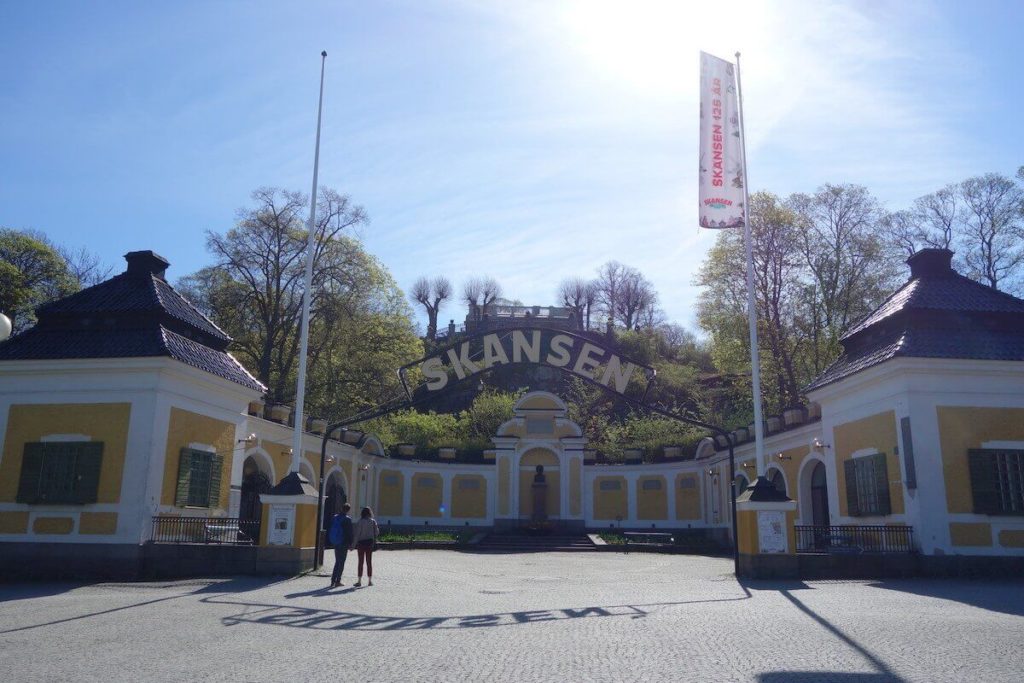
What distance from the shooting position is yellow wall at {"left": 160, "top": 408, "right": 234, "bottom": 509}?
17969mm

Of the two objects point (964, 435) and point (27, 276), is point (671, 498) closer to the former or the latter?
point (964, 435)

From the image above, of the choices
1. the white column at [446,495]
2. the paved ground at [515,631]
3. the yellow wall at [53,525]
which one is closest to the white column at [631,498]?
the white column at [446,495]

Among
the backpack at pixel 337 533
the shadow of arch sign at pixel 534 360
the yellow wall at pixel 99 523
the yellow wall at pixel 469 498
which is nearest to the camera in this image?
the backpack at pixel 337 533

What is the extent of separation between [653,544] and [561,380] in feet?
113

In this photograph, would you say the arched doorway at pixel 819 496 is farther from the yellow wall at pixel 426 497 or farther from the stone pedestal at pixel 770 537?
the yellow wall at pixel 426 497

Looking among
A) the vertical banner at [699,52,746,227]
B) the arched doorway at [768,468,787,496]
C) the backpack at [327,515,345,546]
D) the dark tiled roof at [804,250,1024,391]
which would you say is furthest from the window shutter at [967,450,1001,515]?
the backpack at [327,515,345,546]

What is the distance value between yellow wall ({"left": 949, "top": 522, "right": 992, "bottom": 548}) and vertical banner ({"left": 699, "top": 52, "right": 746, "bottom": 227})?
7961 mm

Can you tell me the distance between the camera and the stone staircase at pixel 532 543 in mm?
29469

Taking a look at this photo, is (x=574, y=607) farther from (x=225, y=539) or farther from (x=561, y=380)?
(x=561, y=380)

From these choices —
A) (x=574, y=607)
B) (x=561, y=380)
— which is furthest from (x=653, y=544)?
(x=561, y=380)

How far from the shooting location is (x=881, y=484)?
59.0 ft

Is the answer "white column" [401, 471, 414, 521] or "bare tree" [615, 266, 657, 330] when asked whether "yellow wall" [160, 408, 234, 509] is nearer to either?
"white column" [401, 471, 414, 521]

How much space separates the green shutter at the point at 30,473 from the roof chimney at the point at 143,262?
5.14m

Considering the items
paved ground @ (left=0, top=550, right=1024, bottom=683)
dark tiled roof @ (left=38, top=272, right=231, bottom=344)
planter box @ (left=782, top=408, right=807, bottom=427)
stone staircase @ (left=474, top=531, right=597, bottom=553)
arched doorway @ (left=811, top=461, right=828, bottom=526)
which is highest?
dark tiled roof @ (left=38, top=272, right=231, bottom=344)
